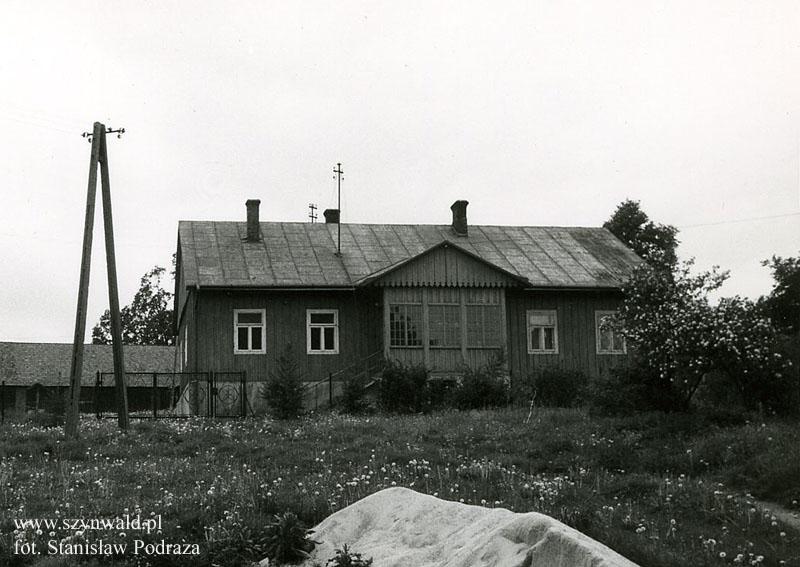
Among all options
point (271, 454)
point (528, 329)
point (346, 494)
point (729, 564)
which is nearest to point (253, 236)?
point (528, 329)

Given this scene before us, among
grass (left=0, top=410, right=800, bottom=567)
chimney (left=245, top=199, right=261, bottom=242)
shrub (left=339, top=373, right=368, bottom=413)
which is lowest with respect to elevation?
grass (left=0, top=410, right=800, bottom=567)

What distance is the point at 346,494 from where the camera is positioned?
10.6 metres

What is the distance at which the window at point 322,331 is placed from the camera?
3122 cm

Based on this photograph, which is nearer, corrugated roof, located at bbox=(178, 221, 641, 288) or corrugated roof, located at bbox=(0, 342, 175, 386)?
corrugated roof, located at bbox=(178, 221, 641, 288)

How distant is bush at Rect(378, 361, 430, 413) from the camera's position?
24.6m

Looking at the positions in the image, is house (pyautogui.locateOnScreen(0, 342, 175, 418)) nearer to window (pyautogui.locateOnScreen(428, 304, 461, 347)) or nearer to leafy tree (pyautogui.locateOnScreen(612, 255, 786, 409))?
window (pyautogui.locateOnScreen(428, 304, 461, 347))

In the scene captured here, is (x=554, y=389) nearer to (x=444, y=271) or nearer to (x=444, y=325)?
(x=444, y=325)

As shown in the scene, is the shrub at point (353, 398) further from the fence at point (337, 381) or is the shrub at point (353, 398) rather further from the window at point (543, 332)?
the window at point (543, 332)

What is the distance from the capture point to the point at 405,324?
98.1 ft

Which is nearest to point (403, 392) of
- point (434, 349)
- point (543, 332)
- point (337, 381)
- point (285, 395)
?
point (285, 395)

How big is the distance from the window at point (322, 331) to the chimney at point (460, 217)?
296 inches

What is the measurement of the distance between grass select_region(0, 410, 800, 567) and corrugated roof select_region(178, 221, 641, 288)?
11869 millimetres

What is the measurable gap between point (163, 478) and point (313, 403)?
17.2m

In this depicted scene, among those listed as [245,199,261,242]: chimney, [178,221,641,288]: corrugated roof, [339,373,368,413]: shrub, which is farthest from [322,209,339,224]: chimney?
[339,373,368,413]: shrub
